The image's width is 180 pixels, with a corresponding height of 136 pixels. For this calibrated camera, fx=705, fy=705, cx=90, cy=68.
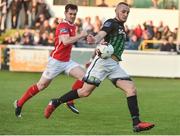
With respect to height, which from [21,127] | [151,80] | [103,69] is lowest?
[151,80]

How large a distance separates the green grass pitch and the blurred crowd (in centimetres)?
603

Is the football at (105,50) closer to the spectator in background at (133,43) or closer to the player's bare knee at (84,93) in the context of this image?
the player's bare knee at (84,93)

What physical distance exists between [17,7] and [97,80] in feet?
60.7

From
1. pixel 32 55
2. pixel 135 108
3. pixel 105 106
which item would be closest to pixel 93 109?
pixel 105 106

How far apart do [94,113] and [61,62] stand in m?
1.10

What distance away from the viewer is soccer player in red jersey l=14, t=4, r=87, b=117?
11656 millimetres

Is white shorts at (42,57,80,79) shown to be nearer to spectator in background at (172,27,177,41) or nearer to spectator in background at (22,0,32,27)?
spectator in background at (172,27,177,41)

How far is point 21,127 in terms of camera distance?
10195 mm

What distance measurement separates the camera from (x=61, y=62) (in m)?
12.2

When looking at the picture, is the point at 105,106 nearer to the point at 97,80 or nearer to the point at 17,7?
the point at 97,80

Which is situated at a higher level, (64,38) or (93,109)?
(64,38)

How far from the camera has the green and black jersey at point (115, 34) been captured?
1031 centimetres

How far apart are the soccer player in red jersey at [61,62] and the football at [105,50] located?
116 cm

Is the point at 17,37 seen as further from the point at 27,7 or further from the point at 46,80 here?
the point at 46,80
